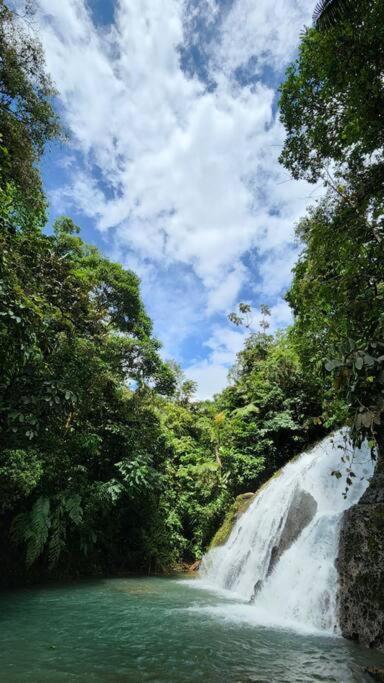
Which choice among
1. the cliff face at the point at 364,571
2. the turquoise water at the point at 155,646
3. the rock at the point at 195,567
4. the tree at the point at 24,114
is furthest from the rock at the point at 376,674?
the rock at the point at 195,567

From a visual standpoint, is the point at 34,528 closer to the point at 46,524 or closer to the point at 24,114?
the point at 46,524

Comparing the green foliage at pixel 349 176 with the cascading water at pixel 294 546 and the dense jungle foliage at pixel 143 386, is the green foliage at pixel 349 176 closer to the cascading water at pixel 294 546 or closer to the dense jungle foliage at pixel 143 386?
the dense jungle foliage at pixel 143 386

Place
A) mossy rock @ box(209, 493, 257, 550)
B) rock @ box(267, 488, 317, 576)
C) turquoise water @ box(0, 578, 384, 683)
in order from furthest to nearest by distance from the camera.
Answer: mossy rock @ box(209, 493, 257, 550), rock @ box(267, 488, 317, 576), turquoise water @ box(0, 578, 384, 683)

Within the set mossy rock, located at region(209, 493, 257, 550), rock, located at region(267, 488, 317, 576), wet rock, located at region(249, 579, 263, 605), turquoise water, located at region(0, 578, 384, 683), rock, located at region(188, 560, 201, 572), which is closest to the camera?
turquoise water, located at region(0, 578, 384, 683)

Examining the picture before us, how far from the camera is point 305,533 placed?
942cm

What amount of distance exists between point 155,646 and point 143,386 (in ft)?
34.1

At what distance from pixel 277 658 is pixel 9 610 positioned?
5520 mm

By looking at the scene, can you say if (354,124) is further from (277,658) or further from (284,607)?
(284,607)

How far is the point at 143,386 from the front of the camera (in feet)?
52.3

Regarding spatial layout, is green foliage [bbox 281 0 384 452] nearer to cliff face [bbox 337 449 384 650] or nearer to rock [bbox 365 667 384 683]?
cliff face [bbox 337 449 384 650]

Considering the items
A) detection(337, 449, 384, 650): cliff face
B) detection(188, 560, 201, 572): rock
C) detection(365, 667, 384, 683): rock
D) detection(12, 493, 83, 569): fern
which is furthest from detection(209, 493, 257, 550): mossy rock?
detection(365, 667, 384, 683): rock

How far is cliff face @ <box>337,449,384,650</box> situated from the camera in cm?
600

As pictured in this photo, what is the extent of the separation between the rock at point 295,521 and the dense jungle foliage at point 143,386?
2.49 metres

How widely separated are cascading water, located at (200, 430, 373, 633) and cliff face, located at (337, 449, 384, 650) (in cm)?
70
